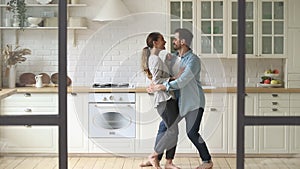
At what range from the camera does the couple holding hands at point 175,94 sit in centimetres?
607

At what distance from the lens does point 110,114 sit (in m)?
6.65

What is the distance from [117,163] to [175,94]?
1035 mm

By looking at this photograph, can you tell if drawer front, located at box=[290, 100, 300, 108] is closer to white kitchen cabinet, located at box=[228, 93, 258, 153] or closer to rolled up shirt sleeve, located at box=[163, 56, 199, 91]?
white kitchen cabinet, located at box=[228, 93, 258, 153]

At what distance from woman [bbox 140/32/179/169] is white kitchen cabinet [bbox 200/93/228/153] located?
15.9 inches

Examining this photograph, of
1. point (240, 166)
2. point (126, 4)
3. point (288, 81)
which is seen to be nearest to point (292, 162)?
point (288, 81)

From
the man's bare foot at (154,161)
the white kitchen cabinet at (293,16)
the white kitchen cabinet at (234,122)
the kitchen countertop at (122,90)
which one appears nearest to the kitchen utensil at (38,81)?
the kitchen countertop at (122,90)

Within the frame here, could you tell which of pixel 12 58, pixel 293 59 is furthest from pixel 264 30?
pixel 12 58

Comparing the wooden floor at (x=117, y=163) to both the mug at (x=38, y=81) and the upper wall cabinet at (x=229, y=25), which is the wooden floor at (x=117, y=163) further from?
the upper wall cabinet at (x=229, y=25)

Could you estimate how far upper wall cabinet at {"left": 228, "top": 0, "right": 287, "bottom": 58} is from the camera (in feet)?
22.8

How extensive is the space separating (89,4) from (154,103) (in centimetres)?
153

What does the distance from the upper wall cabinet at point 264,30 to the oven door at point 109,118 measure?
139cm

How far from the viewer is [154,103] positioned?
6543mm

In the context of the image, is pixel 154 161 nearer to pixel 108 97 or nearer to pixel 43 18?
pixel 108 97

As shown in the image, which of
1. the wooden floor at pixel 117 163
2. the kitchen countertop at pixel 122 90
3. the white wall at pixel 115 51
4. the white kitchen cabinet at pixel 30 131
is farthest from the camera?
the white wall at pixel 115 51
